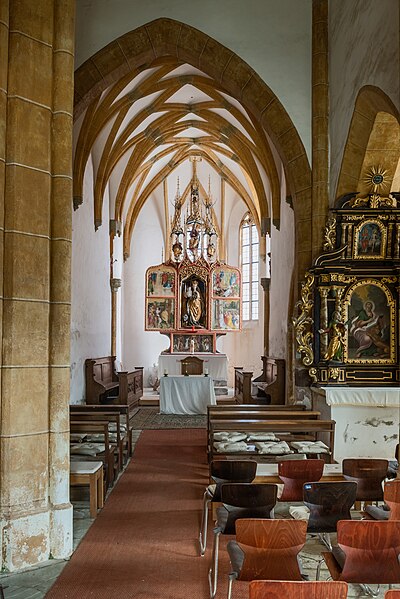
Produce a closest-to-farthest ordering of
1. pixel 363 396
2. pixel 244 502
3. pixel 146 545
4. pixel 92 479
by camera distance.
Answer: pixel 244 502
pixel 146 545
pixel 92 479
pixel 363 396

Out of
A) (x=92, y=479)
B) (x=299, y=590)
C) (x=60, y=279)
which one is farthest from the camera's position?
(x=92, y=479)

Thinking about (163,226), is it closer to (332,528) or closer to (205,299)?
(205,299)

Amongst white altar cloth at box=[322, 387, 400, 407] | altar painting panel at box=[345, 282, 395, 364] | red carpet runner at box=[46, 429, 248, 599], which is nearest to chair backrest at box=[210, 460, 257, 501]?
red carpet runner at box=[46, 429, 248, 599]

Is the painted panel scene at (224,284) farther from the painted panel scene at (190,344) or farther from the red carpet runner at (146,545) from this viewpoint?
the red carpet runner at (146,545)

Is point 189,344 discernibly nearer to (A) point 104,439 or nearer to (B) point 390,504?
(A) point 104,439

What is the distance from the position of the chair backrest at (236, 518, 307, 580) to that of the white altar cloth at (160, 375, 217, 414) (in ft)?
41.2

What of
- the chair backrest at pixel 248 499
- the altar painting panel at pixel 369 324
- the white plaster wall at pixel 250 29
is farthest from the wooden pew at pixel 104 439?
the white plaster wall at pixel 250 29

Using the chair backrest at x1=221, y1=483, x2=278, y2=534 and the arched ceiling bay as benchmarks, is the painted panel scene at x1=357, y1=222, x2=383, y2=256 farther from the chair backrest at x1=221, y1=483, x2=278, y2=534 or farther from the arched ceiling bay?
the chair backrest at x1=221, y1=483, x2=278, y2=534

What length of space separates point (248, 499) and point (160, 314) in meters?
15.5

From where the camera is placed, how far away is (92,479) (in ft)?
23.7

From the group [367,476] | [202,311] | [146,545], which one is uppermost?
[202,311]

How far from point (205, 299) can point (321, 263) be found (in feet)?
32.7

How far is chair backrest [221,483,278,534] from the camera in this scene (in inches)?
201

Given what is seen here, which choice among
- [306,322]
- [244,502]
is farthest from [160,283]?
[244,502]
